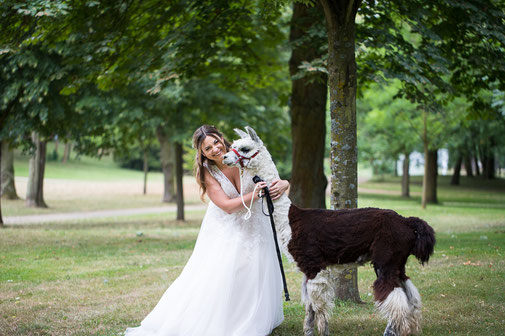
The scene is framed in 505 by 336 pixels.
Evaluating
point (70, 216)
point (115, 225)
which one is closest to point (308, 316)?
point (115, 225)

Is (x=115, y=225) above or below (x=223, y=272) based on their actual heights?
below

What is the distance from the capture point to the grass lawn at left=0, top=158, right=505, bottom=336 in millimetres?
5453

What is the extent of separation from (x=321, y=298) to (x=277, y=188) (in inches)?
41.0

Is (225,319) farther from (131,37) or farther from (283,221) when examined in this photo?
(131,37)

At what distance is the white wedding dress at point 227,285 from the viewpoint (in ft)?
16.1

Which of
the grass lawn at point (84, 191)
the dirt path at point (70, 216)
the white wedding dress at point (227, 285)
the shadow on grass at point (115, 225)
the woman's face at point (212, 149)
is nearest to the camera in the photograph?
A: the white wedding dress at point (227, 285)

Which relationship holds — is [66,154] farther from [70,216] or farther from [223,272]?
[223,272]

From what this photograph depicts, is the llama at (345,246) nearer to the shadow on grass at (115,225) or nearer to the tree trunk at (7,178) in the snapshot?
the shadow on grass at (115,225)

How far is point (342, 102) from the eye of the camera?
18.9 feet

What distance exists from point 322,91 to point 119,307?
6660mm

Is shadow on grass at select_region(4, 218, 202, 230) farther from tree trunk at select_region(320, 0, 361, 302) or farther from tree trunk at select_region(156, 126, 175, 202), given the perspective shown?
tree trunk at select_region(320, 0, 361, 302)

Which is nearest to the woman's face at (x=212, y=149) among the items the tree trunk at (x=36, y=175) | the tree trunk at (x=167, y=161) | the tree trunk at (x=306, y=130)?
the tree trunk at (x=306, y=130)

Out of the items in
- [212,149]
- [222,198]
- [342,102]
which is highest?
[342,102]

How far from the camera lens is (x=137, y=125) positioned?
1667 cm
